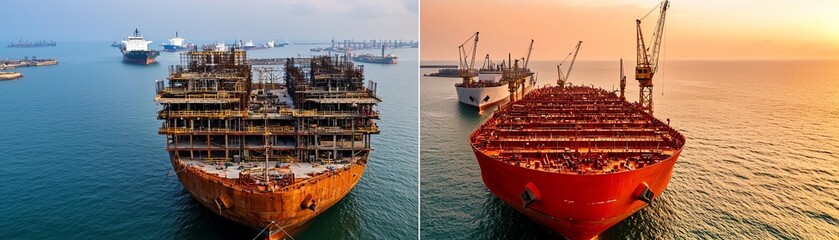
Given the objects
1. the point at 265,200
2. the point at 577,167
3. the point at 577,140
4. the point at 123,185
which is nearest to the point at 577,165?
the point at 577,167

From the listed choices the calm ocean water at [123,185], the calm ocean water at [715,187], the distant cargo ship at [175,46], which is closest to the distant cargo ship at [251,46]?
the distant cargo ship at [175,46]

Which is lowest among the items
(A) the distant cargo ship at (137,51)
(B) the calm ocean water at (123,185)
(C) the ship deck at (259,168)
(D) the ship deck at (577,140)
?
(B) the calm ocean water at (123,185)

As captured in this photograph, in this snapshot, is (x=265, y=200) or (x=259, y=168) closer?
(x=265, y=200)

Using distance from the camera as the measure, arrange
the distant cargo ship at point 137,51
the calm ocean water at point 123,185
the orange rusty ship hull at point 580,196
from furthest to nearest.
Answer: the distant cargo ship at point 137,51 < the calm ocean water at point 123,185 < the orange rusty ship hull at point 580,196

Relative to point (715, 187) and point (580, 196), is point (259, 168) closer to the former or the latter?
point (580, 196)

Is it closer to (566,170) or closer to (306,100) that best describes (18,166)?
(306,100)

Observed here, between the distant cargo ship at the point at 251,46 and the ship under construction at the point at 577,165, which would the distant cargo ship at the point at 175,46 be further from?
the ship under construction at the point at 577,165
